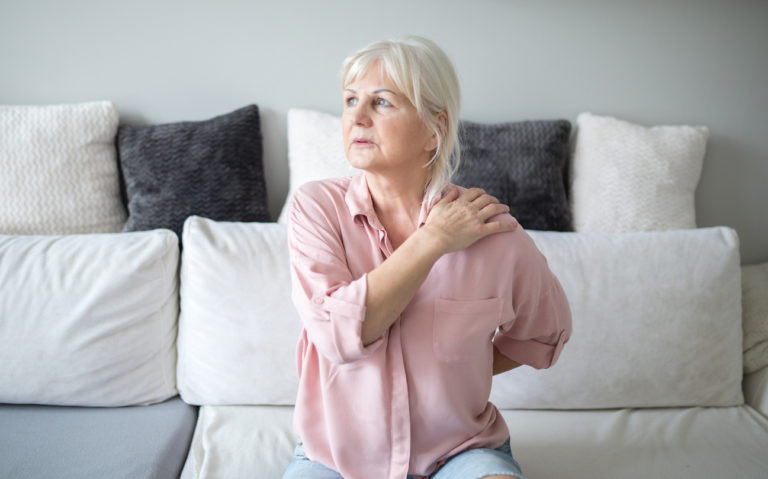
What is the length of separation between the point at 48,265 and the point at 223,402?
575 mm

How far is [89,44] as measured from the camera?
1.85 metres

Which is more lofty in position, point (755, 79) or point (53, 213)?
point (755, 79)

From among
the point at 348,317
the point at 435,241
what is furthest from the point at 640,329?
the point at 348,317

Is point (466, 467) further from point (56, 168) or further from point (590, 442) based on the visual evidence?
point (56, 168)

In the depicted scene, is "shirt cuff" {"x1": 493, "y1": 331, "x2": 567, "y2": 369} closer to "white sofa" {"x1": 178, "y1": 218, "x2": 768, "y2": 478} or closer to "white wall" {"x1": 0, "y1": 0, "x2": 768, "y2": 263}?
"white sofa" {"x1": 178, "y1": 218, "x2": 768, "y2": 478}

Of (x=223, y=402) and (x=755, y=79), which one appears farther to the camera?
(x=755, y=79)

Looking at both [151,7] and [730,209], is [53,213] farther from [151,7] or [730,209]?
[730,209]

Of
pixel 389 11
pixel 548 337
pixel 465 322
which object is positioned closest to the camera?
pixel 465 322

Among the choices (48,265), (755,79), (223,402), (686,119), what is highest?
(755,79)

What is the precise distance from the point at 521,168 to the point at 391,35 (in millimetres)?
597

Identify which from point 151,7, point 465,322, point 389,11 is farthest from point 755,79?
point 151,7

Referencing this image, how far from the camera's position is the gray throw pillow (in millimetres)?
1782

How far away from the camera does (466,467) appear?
1.08m

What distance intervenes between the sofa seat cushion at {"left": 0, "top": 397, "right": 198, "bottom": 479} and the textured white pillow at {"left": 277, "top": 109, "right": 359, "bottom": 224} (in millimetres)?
637
